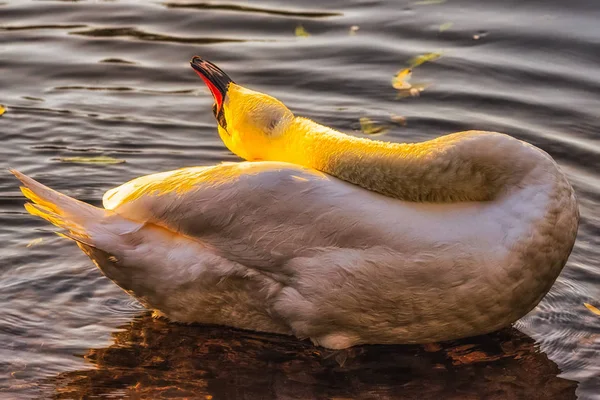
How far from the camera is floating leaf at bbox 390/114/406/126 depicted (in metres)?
8.22

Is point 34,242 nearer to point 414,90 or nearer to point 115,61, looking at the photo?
point 115,61

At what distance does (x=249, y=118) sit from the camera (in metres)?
5.68

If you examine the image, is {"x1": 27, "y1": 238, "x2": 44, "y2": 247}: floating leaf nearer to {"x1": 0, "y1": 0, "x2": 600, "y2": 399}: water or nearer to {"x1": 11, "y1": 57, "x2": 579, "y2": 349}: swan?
{"x1": 0, "y1": 0, "x2": 600, "y2": 399}: water

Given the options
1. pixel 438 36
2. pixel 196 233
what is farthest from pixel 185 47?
pixel 196 233

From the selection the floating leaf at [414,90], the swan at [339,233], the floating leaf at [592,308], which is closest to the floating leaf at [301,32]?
the floating leaf at [414,90]

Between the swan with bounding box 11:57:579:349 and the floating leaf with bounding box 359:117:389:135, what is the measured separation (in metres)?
2.40

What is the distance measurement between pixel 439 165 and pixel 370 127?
296cm

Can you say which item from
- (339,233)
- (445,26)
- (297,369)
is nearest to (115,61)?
(445,26)

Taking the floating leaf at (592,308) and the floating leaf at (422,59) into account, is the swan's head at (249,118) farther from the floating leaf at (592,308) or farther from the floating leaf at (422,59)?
the floating leaf at (422,59)

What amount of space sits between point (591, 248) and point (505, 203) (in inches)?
62.4

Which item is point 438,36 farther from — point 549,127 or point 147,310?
point 147,310

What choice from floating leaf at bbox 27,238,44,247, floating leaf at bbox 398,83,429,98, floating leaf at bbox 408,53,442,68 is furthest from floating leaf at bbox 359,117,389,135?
floating leaf at bbox 27,238,44,247

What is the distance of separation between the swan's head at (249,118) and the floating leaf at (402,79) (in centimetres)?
324

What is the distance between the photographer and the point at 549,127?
26.6 ft
